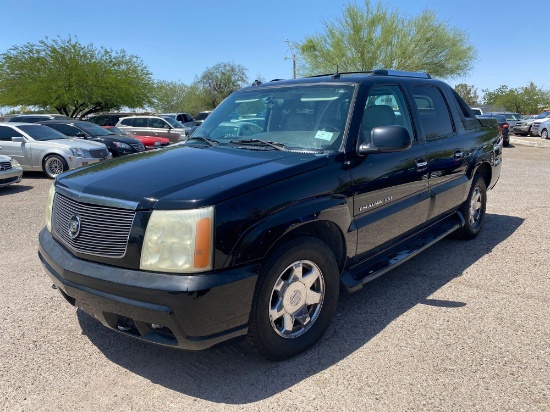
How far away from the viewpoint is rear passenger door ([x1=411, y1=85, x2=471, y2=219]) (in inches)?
173

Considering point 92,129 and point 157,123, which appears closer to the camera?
point 92,129

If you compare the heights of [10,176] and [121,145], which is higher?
[121,145]

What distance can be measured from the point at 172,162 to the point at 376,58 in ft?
100

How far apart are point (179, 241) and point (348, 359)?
1406 mm

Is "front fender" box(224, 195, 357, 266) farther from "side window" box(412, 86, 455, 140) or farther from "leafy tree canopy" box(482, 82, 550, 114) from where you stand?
"leafy tree canopy" box(482, 82, 550, 114)

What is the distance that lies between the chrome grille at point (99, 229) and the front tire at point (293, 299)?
817 millimetres

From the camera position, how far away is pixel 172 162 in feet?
10.6

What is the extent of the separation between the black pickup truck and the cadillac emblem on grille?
0.04 ft

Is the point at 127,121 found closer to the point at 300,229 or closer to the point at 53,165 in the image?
the point at 53,165

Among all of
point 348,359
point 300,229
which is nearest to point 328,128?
point 300,229

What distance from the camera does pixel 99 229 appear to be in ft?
8.93

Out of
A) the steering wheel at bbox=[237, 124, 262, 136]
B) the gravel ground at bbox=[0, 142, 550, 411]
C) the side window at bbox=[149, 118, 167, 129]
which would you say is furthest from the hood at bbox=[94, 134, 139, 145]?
the steering wheel at bbox=[237, 124, 262, 136]

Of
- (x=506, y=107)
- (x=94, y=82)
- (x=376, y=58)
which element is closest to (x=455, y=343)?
(x=376, y=58)

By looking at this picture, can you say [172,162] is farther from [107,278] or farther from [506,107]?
[506,107]
